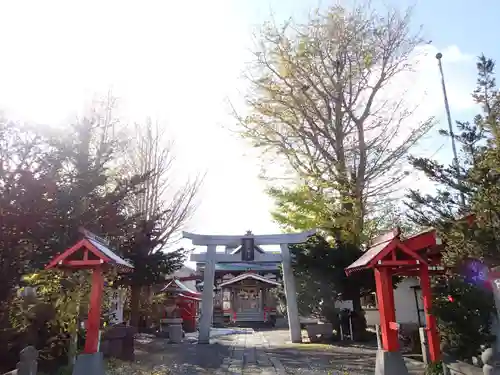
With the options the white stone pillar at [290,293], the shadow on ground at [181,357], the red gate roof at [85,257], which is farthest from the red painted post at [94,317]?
the white stone pillar at [290,293]

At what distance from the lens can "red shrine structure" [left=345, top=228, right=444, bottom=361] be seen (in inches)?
319

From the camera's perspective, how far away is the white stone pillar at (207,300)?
17.1m

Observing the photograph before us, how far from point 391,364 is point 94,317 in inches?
235

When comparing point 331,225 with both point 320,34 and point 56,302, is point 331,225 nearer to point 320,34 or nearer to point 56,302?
point 320,34

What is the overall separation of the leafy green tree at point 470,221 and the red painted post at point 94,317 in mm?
6526

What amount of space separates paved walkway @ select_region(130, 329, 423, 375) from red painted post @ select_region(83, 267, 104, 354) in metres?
2.43

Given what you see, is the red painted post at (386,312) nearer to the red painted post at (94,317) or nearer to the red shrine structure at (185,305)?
the red painted post at (94,317)

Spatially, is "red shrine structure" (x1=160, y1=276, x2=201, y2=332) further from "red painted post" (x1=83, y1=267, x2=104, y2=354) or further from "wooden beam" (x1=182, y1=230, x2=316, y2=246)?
"red painted post" (x1=83, y1=267, x2=104, y2=354)

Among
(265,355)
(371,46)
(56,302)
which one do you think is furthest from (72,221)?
(371,46)

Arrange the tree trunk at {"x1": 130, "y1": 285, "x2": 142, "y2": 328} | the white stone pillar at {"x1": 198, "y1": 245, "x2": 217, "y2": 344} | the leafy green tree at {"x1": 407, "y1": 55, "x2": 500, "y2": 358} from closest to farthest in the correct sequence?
the leafy green tree at {"x1": 407, "y1": 55, "x2": 500, "y2": 358}
the white stone pillar at {"x1": 198, "y1": 245, "x2": 217, "y2": 344}
the tree trunk at {"x1": 130, "y1": 285, "x2": 142, "y2": 328}

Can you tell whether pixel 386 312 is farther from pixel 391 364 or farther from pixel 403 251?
pixel 403 251

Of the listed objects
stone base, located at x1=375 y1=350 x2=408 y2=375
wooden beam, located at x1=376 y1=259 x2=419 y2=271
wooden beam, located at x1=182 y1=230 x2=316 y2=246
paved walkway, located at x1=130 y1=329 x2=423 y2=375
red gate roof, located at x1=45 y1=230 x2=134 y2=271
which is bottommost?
paved walkway, located at x1=130 y1=329 x2=423 y2=375

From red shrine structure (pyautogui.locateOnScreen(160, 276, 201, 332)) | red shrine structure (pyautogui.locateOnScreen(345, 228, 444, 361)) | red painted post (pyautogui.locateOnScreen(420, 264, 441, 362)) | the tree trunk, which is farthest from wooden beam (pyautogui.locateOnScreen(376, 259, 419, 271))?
red shrine structure (pyautogui.locateOnScreen(160, 276, 201, 332))

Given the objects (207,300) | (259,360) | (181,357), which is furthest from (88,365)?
(207,300)
